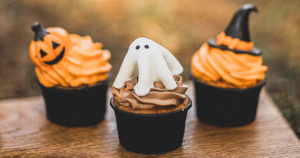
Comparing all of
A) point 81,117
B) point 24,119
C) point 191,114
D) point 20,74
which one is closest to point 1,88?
point 20,74

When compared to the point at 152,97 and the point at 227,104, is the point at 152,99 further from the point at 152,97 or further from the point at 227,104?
the point at 227,104

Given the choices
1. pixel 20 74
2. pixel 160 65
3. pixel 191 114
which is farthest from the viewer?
pixel 20 74

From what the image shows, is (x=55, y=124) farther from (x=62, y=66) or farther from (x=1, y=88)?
(x=1, y=88)

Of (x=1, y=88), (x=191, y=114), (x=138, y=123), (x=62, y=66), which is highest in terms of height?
(x=62, y=66)

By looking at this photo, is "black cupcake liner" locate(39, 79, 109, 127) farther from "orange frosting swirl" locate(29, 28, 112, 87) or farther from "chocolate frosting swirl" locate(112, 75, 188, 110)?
"chocolate frosting swirl" locate(112, 75, 188, 110)

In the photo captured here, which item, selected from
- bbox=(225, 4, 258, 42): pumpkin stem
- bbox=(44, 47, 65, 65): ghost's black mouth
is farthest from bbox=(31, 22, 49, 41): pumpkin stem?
bbox=(225, 4, 258, 42): pumpkin stem

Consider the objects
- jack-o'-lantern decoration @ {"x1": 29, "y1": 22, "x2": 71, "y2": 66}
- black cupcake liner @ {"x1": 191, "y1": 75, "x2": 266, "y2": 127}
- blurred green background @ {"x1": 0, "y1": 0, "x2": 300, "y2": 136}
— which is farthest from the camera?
blurred green background @ {"x1": 0, "y1": 0, "x2": 300, "y2": 136}
